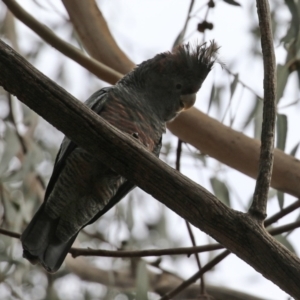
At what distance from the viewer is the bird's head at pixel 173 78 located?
102 inches

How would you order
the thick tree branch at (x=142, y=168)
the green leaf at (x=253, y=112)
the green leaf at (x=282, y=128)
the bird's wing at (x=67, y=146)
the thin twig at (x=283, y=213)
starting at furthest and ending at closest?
1. the green leaf at (x=253, y=112)
2. the green leaf at (x=282, y=128)
3. the bird's wing at (x=67, y=146)
4. the thin twig at (x=283, y=213)
5. the thick tree branch at (x=142, y=168)

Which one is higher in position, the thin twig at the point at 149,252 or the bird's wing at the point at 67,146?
the bird's wing at the point at 67,146

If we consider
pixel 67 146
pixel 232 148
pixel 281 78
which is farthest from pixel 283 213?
pixel 67 146

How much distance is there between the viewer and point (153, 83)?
2.72 metres

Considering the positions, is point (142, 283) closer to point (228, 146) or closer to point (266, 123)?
point (228, 146)

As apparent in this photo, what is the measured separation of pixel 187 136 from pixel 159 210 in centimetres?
166

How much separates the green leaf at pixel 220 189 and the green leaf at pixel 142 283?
474mm

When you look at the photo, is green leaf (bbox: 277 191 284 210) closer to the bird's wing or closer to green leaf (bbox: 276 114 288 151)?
green leaf (bbox: 276 114 288 151)

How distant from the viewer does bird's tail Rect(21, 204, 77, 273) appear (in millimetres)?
2533

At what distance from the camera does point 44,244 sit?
2.57m

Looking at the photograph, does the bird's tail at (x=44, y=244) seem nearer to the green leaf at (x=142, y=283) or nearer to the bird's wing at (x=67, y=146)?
the bird's wing at (x=67, y=146)

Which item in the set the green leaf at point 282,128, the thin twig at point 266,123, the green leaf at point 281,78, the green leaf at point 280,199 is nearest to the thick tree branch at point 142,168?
the thin twig at point 266,123

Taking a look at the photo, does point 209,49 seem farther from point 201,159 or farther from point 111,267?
point 111,267

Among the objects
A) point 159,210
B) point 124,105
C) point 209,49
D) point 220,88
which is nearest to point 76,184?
point 124,105
